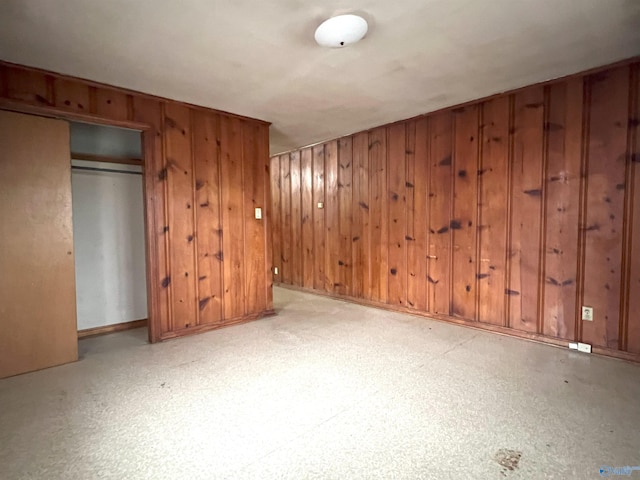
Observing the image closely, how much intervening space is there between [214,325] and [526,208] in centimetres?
330

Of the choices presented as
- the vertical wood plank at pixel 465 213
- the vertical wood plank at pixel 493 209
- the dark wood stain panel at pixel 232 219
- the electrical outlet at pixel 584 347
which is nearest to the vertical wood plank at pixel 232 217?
the dark wood stain panel at pixel 232 219

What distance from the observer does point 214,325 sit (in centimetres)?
346

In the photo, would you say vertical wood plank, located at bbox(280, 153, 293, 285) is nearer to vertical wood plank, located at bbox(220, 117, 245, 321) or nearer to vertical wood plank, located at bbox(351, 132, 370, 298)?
vertical wood plank, located at bbox(351, 132, 370, 298)

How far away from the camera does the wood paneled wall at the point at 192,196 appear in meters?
2.72

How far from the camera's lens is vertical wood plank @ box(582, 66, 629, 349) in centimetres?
254

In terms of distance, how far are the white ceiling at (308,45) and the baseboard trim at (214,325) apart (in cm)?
226

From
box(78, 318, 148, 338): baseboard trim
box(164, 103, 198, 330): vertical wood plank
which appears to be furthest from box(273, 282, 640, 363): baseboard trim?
box(78, 318, 148, 338): baseboard trim

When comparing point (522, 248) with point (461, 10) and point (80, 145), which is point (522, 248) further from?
point (80, 145)

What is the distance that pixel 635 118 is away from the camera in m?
2.48

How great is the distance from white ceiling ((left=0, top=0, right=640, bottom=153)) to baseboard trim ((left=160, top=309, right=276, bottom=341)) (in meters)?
2.26

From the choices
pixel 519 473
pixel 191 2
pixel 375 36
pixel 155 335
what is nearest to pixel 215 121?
pixel 191 2

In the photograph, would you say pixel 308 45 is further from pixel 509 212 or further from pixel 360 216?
pixel 360 216

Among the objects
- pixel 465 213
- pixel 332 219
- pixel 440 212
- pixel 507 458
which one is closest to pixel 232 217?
pixel 332 219

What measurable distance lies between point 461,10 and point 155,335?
346cm
